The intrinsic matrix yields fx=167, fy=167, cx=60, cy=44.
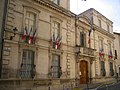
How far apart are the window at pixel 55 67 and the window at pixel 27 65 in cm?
221

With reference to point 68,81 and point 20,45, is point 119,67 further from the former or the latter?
point 20,45

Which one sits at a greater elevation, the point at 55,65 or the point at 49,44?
the point at 49,44

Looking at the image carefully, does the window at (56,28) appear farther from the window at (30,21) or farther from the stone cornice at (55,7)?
the window at (30,21)

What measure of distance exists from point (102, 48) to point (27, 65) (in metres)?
13.7

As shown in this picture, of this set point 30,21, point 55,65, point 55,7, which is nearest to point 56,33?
point 55,7

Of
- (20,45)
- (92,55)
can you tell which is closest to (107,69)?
(92,55)

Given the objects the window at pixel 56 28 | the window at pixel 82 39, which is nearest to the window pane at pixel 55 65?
the window at pixel 56 28

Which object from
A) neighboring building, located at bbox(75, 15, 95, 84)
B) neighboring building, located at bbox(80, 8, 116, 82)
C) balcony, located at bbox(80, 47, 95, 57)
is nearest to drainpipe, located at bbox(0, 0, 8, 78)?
neighboring building, located at bbox(75, 15, 95, 84)

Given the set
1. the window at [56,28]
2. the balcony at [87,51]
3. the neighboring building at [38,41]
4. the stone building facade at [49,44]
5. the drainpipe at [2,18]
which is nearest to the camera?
the drainpipe at [2,18]

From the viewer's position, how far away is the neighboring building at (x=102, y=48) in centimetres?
2116

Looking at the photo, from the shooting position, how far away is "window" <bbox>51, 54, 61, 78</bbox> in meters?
14.5

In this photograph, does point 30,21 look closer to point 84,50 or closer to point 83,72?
point 84,50

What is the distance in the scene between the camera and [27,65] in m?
12.5

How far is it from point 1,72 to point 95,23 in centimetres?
1555
